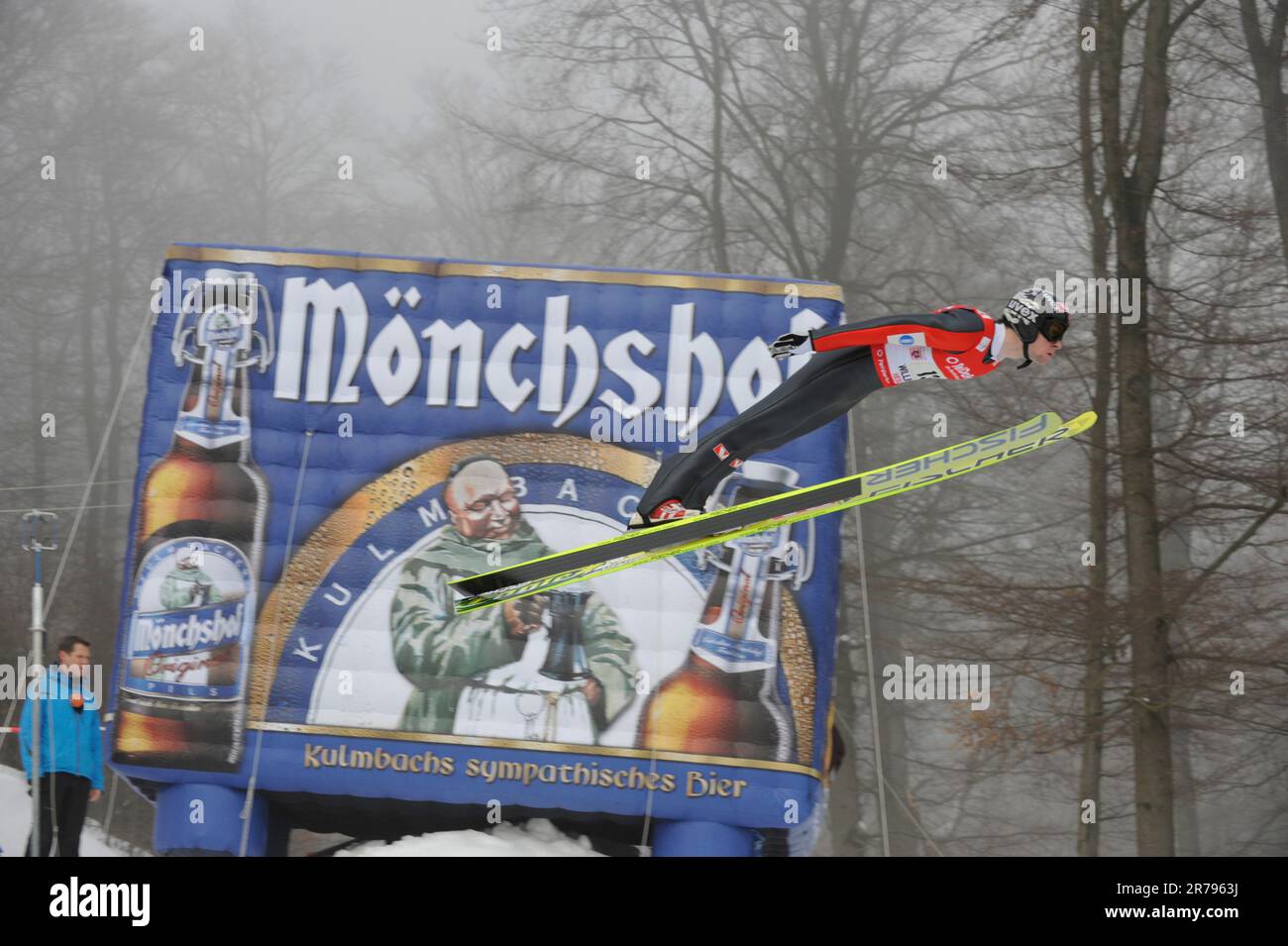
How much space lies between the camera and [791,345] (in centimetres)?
580

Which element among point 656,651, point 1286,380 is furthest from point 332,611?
point 1286,380

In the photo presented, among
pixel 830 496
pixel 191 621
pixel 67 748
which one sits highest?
pixel 830 496

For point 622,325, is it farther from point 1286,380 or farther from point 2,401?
point 2,401

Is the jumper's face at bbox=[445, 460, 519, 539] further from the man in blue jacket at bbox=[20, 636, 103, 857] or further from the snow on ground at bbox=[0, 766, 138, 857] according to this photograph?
the snow on ground at bbox=[0, 766, 138, 857]

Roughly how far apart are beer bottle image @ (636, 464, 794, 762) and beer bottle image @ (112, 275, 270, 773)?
2979mm

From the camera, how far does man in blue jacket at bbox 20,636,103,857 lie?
25.9 feet

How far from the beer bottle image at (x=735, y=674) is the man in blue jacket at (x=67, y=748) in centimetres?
365

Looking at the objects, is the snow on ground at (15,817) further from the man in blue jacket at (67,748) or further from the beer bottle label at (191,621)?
the beer bottle label at (191,621)

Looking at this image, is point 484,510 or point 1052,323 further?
point 484,510

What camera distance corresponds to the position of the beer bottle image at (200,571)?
8.55 m

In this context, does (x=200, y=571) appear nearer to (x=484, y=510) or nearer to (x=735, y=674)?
(x=484, y=510)

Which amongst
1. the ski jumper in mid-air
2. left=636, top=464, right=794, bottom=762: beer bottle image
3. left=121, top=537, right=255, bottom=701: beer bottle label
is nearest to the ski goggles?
the ski jumper in mid-air

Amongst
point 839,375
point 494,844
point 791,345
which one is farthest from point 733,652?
point 791,345

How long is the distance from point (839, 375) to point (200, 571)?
4.89 meters
